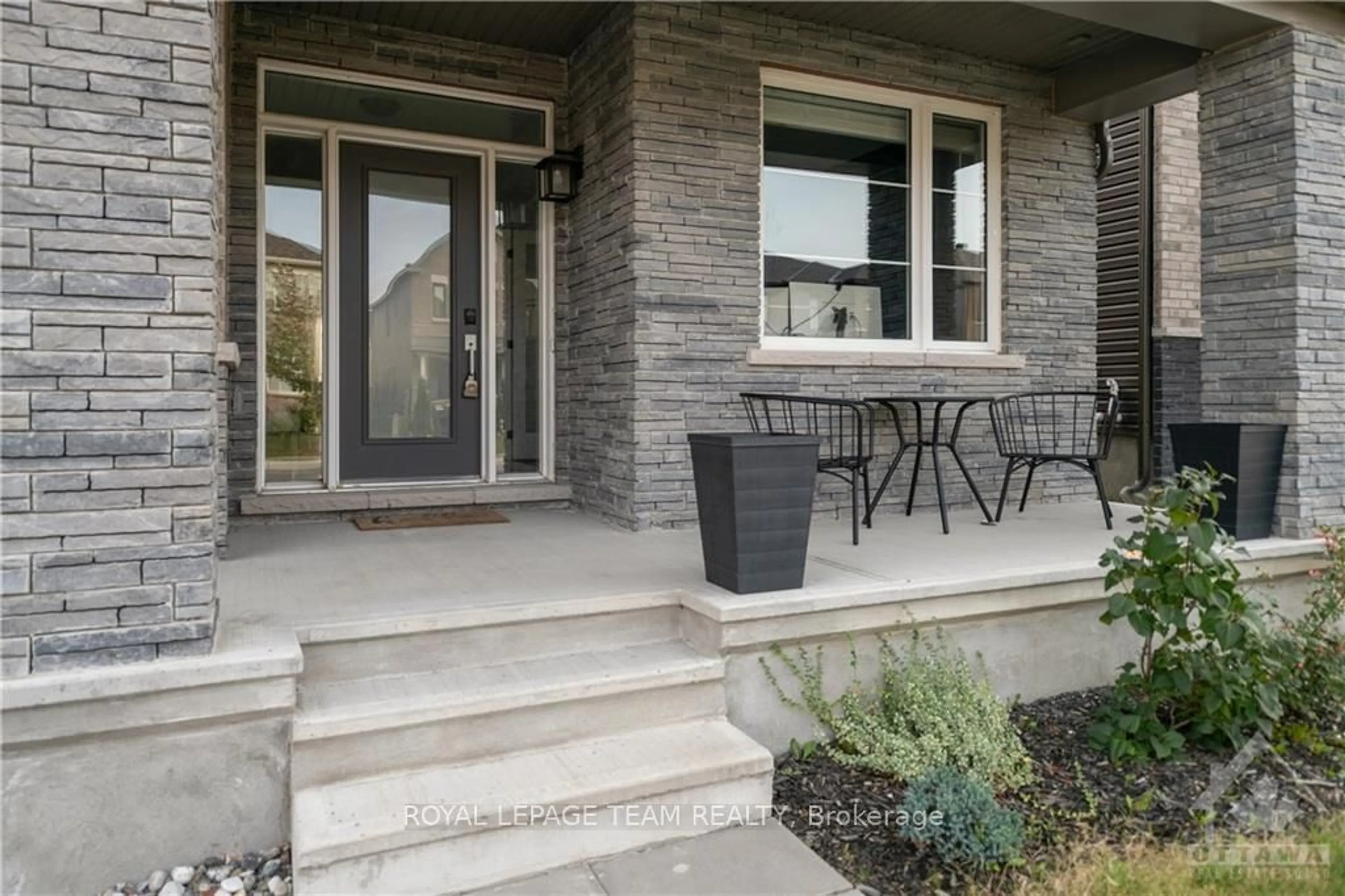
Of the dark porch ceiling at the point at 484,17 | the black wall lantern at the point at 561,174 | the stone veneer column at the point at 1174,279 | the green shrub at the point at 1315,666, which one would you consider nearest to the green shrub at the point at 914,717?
the green shrub at the point at 1315,666

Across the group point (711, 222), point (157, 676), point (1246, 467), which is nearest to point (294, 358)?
point (711, 222)

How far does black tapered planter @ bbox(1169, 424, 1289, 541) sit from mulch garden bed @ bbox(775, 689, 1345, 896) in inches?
44.5

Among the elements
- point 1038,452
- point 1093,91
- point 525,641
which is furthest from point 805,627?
point 1093,91

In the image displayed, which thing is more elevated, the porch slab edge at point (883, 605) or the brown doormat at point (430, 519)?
the brown doormat at point (430, 519)

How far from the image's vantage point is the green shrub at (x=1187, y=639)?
2.61 meters

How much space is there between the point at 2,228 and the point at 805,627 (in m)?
2.28

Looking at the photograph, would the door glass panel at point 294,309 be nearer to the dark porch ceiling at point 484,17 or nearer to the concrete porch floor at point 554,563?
the concrete porch floor at point 554,563

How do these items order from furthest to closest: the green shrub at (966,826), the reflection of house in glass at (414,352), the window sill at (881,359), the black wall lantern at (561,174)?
the black wall lantern at (561,174)
the reflection of house in glass at (414,352)
the window sill at (881,359)
the green shrub at (966,826)

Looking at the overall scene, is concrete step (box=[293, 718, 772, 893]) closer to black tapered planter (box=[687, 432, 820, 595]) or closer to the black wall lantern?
black tapered planter (box=[687, 432, 820, 595])

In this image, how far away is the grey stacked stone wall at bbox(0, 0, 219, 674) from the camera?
1.91 meters

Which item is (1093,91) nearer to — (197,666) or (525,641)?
(525,641)

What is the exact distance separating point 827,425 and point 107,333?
334 cm

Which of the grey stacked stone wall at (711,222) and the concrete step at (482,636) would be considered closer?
the concrete step at (482,636)
